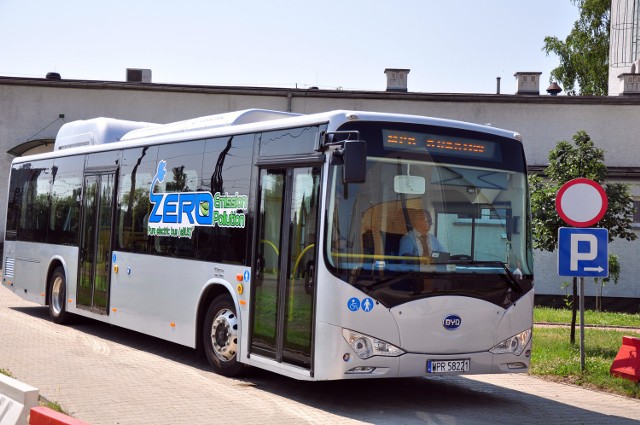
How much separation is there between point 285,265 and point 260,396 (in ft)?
4.76

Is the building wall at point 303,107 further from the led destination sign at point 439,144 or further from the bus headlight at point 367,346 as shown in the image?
the bus headlight at point 367,346

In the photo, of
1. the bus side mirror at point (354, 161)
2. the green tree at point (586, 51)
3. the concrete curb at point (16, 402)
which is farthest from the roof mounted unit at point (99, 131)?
the green tree at point (586, 51)

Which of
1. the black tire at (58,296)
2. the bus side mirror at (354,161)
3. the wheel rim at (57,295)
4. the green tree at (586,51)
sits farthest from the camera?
the green tree at (586,51)

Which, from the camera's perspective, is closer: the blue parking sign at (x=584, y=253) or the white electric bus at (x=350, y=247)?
the white electric bus at (x=350, y=247)

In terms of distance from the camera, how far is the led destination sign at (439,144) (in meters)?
9.84

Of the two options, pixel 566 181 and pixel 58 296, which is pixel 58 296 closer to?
pixel 58 296

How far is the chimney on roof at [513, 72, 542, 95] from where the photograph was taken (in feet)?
120

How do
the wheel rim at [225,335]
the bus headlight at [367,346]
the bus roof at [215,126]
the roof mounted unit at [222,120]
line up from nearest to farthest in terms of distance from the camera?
the bus headlight at [367,346], the bus roof at [215,126], the wheel rim at [225,335], the roof mounted unit at [222,120]

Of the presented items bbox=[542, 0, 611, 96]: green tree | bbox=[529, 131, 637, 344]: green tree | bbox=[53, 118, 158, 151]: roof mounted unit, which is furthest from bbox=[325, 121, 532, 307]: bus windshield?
bbox=[542, 0, 611, 96]: green tree

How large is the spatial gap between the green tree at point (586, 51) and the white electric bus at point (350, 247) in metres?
42.8

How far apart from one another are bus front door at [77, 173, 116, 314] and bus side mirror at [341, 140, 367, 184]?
22.6 ft

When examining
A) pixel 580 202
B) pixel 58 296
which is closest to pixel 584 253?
pixel 580 202

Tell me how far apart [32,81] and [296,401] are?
28040mm

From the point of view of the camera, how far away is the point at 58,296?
1705cm
